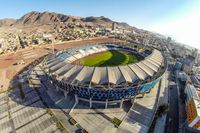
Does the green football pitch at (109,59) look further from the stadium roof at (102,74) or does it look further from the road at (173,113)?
the road at (173,113)

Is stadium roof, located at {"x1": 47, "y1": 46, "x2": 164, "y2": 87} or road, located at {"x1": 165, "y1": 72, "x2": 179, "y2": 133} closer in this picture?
road, located at {"x1": 165, "y1": 72, "x2": 179, "y2": 133}

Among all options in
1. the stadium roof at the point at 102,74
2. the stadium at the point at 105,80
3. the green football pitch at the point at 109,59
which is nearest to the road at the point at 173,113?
the stadium at the point at 105,80

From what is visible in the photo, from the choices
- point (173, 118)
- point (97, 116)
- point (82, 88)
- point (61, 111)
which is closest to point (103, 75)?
point (82, 88)

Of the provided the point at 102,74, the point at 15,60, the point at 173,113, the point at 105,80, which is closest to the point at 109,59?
the point at 102,74

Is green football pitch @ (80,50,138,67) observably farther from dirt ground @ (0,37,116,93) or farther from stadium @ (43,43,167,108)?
dirt ground @ (0,37,116,93)

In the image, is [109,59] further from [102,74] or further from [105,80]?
[105,80]

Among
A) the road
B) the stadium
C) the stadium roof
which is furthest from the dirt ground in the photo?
the road
